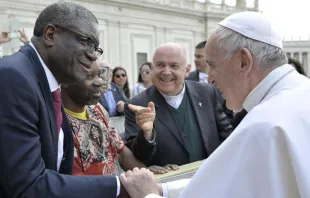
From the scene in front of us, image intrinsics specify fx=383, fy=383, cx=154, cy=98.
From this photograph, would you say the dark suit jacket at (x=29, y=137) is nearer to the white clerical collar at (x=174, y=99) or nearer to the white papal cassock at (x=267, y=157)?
the white papal cassock at (x=267, y=157)

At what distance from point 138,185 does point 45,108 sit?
26.1 inches

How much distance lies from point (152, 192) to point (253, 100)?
2.50 ft

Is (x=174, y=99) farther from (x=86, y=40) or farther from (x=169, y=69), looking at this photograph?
(x=86, y=40)

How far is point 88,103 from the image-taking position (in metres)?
2.62

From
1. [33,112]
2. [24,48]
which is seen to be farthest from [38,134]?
[24,48]

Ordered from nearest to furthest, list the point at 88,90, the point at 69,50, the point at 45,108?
1. the point at 45,108
2. the point at 69,50
3. the point at 88,90

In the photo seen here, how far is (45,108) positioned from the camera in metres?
1.85

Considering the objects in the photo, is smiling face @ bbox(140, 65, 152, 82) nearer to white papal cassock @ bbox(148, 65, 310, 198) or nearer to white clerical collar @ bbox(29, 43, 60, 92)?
white clerical collar @ bbox(29, 43, 60, 92)

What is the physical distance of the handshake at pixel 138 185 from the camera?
6.77 ft

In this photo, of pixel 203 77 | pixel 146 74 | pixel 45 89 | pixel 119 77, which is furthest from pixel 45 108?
pixel 146 74

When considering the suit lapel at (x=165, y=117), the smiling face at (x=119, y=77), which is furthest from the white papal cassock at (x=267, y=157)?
the smiling face at (x=119, y=77)

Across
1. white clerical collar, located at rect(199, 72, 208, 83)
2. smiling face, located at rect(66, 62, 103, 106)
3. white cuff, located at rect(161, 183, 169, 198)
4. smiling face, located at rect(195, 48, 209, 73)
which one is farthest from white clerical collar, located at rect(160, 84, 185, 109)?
smiling face, located at rect(195, 48, 209, 73)

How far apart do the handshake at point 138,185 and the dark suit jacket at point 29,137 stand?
0.16 m

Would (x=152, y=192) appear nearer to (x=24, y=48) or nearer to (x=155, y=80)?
(x=24, y=48)
